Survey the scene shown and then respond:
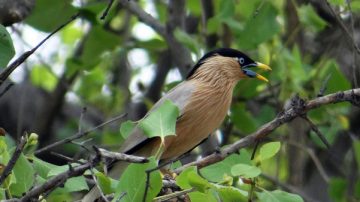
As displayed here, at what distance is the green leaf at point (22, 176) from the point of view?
11.3 feet

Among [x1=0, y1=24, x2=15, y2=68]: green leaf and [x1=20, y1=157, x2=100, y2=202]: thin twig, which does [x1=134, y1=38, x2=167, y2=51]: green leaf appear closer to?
[x1=0, y1=24, x2=15, y2=68]: green leaf

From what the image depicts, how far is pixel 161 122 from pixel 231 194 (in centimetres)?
44

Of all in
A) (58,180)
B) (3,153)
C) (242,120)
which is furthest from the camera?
(242,120)

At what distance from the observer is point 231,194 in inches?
130

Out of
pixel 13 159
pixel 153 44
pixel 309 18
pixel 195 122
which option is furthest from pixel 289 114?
pixel 153 44

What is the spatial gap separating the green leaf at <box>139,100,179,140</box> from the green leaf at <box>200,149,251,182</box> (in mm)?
289

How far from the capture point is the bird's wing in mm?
4875

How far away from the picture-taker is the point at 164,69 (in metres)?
7.37

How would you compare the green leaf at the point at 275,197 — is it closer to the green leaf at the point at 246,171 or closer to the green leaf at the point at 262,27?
the green leaf at the point at 246,171

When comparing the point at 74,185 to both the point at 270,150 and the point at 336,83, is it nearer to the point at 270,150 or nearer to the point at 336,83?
the point at 270,150

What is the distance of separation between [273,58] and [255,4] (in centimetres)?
39

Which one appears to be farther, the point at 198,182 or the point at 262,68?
the point at 262,68

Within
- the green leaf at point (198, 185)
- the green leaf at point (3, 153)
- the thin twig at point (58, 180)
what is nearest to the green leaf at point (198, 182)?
the green leaf at point (198, 185)

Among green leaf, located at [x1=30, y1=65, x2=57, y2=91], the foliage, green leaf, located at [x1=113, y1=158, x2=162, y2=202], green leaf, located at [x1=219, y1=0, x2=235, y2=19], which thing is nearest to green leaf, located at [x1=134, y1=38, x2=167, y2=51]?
the foliage
